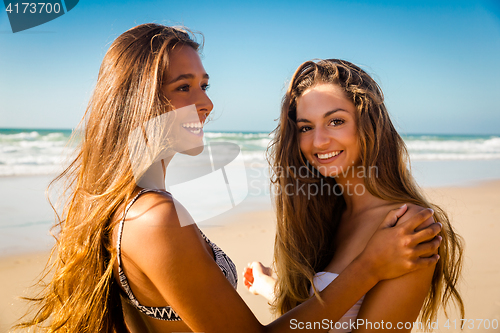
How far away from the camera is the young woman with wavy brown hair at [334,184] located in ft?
8.03

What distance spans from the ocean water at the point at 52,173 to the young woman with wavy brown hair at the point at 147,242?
774mm

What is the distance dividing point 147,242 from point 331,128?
5.62 ft

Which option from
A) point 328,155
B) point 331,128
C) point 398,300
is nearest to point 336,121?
point 331,128

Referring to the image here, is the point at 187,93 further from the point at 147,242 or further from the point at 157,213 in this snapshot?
the point at 147,242

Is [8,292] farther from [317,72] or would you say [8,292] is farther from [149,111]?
[317,72]

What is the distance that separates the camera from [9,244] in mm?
5605

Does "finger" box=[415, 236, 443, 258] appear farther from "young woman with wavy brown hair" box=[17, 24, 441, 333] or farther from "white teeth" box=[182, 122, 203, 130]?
"white teeth" box=[182, 122, 203, 130]

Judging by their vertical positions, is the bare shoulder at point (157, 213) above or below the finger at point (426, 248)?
above

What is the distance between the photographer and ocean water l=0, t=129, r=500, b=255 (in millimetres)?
6051

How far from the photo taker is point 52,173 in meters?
11.2

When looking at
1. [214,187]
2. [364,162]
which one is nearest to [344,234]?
[364,162]

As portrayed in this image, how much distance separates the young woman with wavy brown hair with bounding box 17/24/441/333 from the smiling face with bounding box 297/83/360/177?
27.7 inches

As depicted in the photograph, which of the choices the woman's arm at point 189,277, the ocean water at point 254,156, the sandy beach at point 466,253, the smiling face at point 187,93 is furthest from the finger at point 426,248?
the ocean water at point 254,156

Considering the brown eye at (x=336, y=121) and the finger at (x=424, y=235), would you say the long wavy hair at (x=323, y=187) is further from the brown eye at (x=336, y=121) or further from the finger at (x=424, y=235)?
the finger at (x=424, y=235)
